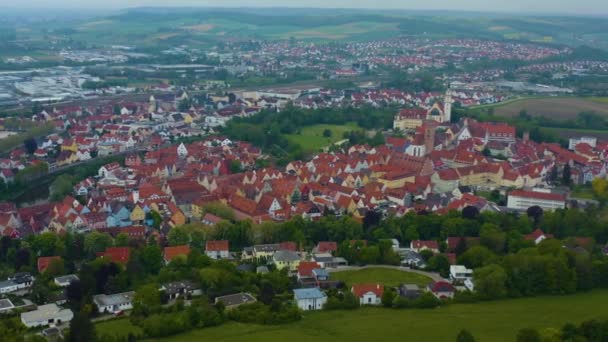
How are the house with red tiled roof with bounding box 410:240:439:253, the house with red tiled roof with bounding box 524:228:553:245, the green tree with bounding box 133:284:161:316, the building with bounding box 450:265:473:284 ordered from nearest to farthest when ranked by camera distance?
1. the green tree with bounding box 133:284:161:316
2. the building with bounding box 450:265:473:284
3. the house with red tiled roof with bounding box 410:240:439:253
4. the house with red tiled roof with bounding box 524:228:553:245

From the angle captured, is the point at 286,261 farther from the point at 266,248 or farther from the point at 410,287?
the point at 410,287

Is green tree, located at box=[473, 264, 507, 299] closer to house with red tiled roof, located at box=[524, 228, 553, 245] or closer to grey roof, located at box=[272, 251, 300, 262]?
house with red tiled roof, located at box=[524, 228, 553, 245]

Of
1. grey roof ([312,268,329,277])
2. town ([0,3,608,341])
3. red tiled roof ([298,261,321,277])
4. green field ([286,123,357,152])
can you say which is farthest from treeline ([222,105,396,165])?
grey roof ([312,268,329,277])

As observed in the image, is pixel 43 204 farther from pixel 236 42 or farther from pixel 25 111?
pixel 236 42

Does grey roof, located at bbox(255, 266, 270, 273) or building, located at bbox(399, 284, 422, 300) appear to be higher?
building, located at bbox(399, 284, 422, 300)

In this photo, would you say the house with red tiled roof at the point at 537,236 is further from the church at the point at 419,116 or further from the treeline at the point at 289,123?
the church at the point at 419,116

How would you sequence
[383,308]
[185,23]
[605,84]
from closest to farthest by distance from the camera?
[383,308] < [605,84] < [185,23]

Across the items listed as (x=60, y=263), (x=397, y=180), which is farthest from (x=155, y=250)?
(x=397, y=180)
